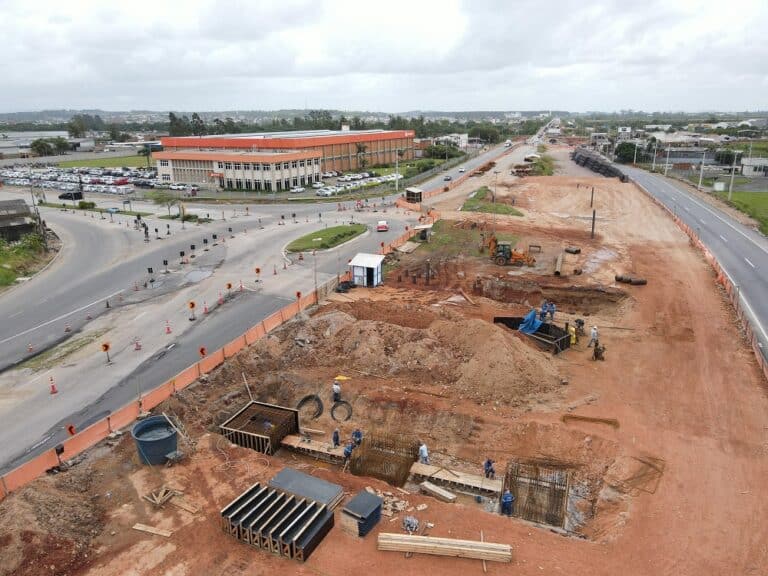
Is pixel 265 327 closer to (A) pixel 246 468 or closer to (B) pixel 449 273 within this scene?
(A) pixel 246 468

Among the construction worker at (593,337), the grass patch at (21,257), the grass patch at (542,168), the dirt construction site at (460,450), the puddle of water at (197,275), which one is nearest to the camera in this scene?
the dirt construction site at (460,450)

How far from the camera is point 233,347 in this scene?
25.3m

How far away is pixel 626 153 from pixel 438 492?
383 feet

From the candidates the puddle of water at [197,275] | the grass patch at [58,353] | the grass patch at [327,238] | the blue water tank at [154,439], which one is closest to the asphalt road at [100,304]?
the grass patch at [58,353]

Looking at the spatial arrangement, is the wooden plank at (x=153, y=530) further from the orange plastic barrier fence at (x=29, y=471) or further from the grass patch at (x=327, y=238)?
the grass patch at (x=327, y=238)

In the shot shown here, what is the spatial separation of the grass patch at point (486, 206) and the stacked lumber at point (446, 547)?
47.9 m

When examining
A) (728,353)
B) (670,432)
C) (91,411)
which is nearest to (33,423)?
(91,411)

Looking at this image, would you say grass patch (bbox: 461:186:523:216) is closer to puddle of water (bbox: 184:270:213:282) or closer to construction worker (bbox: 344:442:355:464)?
puddle of water (bbox: 184:270:213:282)

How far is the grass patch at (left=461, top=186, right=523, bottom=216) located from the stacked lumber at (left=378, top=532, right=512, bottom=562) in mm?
47855

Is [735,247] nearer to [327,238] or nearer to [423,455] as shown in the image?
[327,238]

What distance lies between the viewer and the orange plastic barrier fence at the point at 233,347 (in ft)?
81.3

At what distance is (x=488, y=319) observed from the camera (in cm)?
3073

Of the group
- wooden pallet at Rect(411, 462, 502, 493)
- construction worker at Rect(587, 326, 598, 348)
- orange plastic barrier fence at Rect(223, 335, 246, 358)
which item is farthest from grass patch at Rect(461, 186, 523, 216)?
wooden pallet at Rect(411, 462, 502, 493)

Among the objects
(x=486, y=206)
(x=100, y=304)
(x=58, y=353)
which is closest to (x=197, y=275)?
(x=100, y=304)
